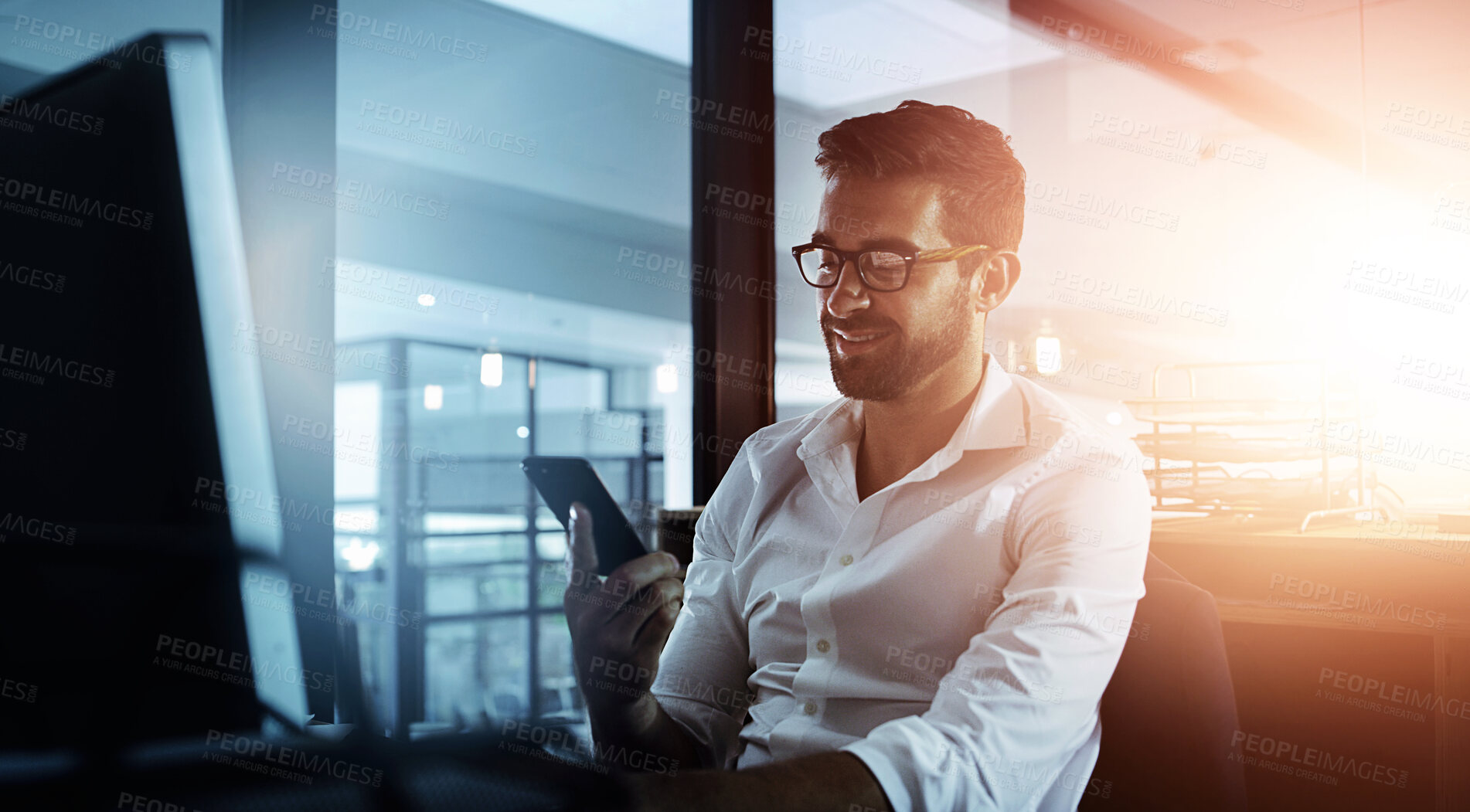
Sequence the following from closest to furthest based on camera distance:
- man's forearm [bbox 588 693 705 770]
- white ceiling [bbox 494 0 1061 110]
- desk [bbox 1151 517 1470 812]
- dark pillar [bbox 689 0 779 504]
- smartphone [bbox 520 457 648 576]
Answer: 1. smartphone [bbox 520 457 648 576]
2. man's forearm [bbox 588 693 705 770]
3. desk [bbox 1151 517 1470 812]
4. white ceiling [bbox 494 0 1061 110]
5. dark pillar [bbox 689 0 779 504]

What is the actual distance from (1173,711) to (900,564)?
385mm

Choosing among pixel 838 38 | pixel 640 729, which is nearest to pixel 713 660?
pixel 640 729

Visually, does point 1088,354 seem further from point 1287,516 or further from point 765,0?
point 765,0

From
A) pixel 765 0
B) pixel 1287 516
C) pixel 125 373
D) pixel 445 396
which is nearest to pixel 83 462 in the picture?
pixel 125 373

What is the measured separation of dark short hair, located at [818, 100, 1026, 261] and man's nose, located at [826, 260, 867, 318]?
15 centimetres

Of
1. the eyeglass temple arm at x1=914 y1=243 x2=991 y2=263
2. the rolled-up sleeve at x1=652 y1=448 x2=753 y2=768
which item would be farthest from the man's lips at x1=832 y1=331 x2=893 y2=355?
the rolled-up sleeve at x1=652 y1=448 x2=753 y2=768

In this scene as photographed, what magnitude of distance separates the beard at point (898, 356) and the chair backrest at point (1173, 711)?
0.44m

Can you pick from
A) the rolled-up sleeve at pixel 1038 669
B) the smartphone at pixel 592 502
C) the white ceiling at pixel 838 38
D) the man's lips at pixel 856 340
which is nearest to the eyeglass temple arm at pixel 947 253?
the man's lips at pixel 856 340

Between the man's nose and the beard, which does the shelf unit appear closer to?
the beard

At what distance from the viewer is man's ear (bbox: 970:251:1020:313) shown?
4.63ft

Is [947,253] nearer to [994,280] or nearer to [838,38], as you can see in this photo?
[994,280]

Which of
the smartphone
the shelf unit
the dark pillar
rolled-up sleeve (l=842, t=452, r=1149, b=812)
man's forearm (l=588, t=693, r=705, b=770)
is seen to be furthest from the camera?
the dark pillar

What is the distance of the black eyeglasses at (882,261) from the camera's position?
1.34 m

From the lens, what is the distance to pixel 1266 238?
1.78 meters
